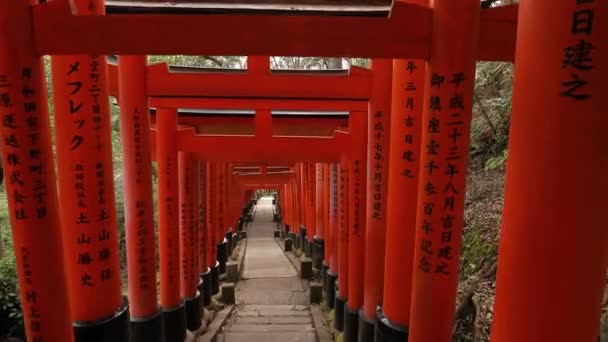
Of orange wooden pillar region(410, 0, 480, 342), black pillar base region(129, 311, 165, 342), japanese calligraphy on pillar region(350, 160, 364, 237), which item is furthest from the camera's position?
japanese calligraphy on pillar region(350, 160, 364, 237)

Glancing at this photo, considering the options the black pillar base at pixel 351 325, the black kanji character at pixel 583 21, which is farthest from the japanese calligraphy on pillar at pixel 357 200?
the black kanji character at pixel 583 21

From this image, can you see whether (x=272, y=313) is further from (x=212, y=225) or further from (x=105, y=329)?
(x=105, y=329)

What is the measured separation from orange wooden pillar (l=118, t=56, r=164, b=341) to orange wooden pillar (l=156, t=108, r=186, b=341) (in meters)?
0.86

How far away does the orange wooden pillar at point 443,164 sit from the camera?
94.0 inches

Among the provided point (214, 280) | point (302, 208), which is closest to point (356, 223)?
point (214, 280)

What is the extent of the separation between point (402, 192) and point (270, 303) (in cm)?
746

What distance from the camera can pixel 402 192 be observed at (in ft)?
10.8

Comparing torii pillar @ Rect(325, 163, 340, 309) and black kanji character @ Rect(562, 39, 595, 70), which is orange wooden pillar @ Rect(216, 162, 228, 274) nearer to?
torii pillar @ Rect(325, 163, 340, 309)

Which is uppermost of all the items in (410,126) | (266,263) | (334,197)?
(410,126)

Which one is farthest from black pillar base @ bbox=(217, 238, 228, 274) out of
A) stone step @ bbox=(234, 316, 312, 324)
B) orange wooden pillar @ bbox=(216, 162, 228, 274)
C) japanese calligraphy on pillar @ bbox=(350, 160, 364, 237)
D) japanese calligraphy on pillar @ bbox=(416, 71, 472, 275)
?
japanese calligraphy on pillar @ bbox=(416, 71, 472, 275)

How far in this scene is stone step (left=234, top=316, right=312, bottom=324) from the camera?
7.77m

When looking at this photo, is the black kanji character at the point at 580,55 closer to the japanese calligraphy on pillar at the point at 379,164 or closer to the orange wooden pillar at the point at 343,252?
the japanese calligraphy on pillar at the point at 379,164

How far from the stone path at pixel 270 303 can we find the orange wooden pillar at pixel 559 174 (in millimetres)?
5718

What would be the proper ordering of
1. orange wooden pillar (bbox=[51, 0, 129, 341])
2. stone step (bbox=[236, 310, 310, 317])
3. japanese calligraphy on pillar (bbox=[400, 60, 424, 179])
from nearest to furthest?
orange wooden pillar (bbox=[51, 0, 129, 341]) < japanese calligraphy on pillar (bbox=[400, 60, 424, 179]) < stone step (bbox=[236, 310, 310, 317])
